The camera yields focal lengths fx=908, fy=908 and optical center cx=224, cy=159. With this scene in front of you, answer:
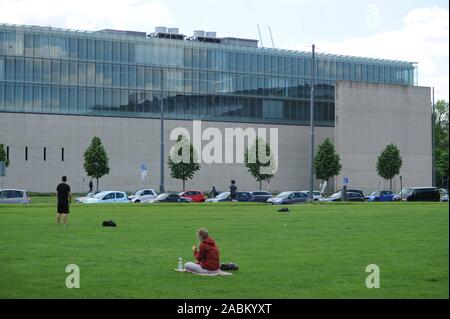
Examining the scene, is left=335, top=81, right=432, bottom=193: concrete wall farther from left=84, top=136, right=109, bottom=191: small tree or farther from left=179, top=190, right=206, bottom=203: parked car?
left=179, top=190, right=206, bottom=203: parked car

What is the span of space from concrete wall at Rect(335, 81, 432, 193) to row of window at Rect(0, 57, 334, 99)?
9.95 metres

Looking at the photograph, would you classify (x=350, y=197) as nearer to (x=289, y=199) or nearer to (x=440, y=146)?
(x=289, y=199)

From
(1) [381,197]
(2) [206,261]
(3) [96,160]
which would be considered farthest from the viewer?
(3) [96,160]

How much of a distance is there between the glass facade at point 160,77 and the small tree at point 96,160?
395 inches

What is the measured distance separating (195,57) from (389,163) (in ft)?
92.6

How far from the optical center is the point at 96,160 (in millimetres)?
98438

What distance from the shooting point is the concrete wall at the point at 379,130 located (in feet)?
382

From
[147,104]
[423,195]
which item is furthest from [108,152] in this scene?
[423,195]

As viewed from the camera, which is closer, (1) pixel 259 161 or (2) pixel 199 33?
(1) pixel 259 161

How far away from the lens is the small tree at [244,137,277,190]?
107688 millimetres

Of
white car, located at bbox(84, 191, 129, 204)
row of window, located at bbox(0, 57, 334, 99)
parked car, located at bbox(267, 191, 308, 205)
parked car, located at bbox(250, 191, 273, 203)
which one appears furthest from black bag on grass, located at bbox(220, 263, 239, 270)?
row of window, located at bbox(0, 57, 334, 99)

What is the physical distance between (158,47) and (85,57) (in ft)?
33.1

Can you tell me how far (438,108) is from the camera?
550 feet
